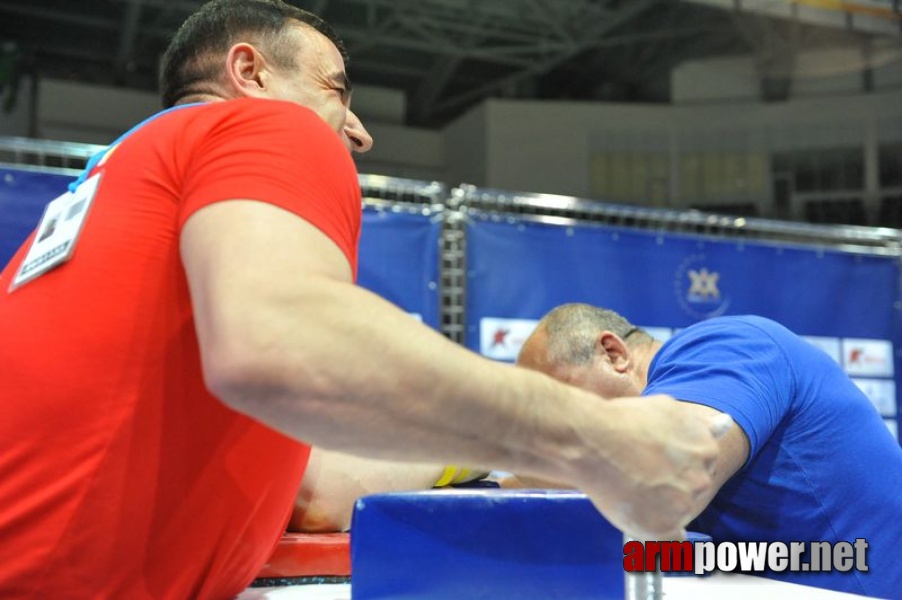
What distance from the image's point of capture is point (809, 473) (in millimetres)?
1368

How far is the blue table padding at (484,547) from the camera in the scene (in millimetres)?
808

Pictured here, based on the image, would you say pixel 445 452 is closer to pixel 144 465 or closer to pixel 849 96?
pixel 144 465

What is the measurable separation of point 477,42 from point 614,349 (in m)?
8.48

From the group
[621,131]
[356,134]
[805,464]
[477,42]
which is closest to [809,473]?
[805,464]

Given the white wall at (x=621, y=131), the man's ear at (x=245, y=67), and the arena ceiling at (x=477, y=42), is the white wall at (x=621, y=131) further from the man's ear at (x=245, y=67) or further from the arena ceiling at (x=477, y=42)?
the man's ear at (x=245, y=67)

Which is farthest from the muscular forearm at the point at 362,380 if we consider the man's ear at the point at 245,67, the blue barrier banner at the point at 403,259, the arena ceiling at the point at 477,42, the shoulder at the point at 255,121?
the arena ceiling at the point at 477,42

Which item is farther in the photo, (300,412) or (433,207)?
(433,207)

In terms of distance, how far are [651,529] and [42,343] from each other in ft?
1.83

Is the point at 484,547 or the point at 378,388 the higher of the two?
the point at 378,388

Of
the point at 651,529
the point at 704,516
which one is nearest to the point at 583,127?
the point at 704,516

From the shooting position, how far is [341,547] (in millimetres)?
1172

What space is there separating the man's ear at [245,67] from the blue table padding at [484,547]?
0.54 m

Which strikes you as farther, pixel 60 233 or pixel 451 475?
pixel 451 475

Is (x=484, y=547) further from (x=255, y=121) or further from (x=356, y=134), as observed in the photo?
(x=356, y=134)
